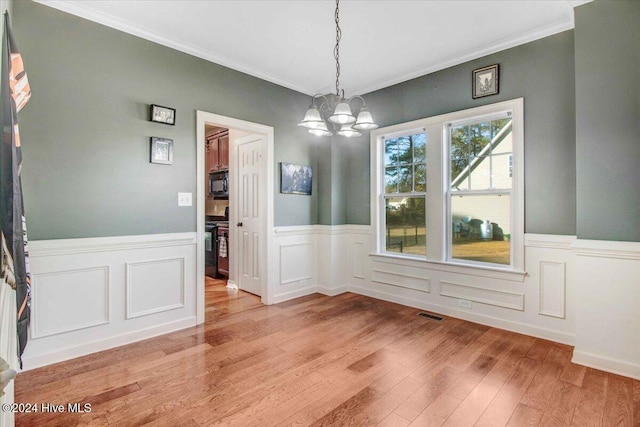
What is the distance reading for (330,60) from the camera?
3.61 m

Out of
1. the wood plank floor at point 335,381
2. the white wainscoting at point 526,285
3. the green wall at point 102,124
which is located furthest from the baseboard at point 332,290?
the green wall at point 102,124

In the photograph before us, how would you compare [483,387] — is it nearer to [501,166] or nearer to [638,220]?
[638,220]

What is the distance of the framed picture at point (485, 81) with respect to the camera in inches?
130

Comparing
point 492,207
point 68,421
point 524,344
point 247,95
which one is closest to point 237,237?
point 247,95

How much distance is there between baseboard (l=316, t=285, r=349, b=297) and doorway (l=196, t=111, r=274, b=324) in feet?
2.75

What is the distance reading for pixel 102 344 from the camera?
2.80 metres

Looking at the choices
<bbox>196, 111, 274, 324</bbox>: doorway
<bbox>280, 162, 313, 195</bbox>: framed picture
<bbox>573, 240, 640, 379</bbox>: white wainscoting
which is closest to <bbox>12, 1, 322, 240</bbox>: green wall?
<bbox>196, 111, 274, 324</bbox>: doorway

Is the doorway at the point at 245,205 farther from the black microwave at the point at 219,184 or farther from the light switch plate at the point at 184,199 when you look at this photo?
the black microwave at the point at 219,184

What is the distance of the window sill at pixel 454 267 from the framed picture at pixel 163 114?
9.54 feet

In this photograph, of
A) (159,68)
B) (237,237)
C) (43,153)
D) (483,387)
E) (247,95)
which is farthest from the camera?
(237,237)

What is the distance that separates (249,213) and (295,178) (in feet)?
2.78

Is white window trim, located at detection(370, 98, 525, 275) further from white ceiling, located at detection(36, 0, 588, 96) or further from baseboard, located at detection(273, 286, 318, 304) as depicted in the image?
baseboard, located at detection(273, 286, 318, 304)

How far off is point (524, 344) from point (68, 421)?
3446 millimetres

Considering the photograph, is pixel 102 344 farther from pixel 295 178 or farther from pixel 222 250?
pixel 295 178
